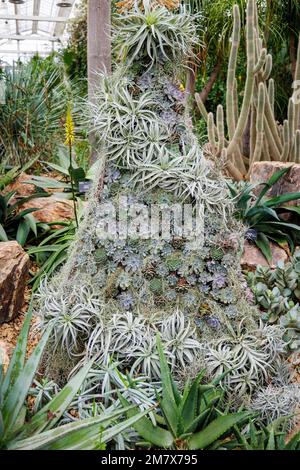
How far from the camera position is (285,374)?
2592 millimetres

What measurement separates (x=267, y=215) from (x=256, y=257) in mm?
429

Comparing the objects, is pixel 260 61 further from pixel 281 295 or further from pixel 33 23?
pixel 33 23

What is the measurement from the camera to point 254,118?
5.75 m

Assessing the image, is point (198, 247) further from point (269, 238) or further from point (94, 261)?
point (269, 238)

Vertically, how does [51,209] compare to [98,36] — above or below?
below

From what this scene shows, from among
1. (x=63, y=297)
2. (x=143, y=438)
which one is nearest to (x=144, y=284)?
(x=63, y=297)

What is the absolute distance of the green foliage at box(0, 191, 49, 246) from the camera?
13.4ft

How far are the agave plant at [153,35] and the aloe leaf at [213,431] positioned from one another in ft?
5.05

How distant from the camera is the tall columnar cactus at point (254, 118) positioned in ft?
16.7

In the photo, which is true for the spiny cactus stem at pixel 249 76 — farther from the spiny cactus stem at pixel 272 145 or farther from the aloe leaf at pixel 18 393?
the aloe leaf at pixel 18 393

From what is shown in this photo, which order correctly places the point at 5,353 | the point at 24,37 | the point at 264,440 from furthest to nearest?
the point at 24,37
the point at 5,353
the point at 264,440

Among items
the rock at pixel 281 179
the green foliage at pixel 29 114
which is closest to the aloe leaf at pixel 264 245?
the rock at pixel 281 179

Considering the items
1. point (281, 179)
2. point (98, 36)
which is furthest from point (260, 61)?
point (98, 36)

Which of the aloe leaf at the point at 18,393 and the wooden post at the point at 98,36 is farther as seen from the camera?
the wooden post at the point at 98,36
